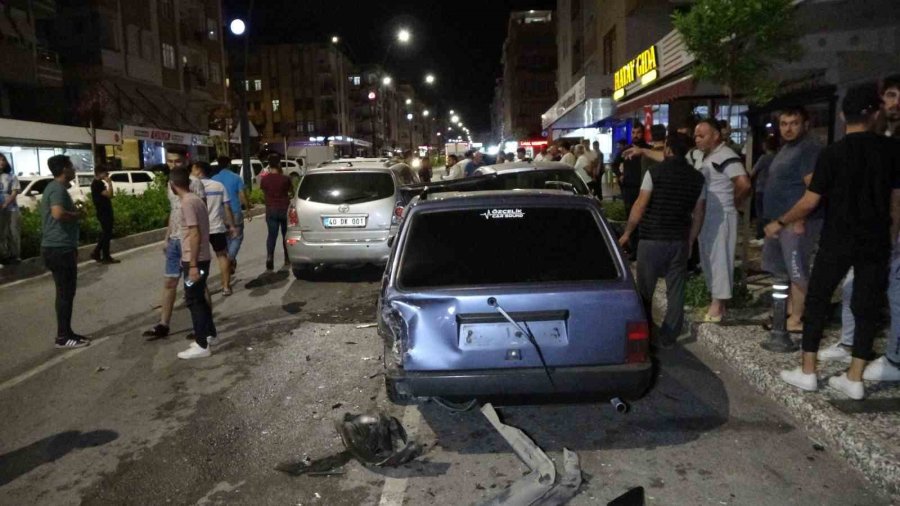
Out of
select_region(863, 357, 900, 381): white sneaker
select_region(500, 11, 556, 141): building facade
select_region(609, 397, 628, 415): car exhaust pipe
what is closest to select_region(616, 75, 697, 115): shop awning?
select_region(863, 357, 900, 381): white sneaker

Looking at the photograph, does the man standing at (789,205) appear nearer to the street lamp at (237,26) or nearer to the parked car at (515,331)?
the parked car at (515,331)

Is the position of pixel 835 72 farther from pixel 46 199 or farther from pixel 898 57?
pixel 46 199

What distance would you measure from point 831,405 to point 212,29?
51499mm

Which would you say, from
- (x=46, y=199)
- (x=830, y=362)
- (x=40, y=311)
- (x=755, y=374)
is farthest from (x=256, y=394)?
(x=40, y=311)

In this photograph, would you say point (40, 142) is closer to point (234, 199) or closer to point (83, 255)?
point (83, 255)

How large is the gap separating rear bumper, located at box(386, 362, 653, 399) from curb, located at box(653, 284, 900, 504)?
3.93ft

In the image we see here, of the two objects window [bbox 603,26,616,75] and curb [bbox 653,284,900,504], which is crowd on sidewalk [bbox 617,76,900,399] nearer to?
curb [bbox 653,284,900,504]

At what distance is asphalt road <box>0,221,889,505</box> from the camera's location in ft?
12.7

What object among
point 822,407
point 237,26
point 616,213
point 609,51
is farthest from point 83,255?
point 609,51

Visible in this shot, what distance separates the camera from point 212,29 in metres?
49.5

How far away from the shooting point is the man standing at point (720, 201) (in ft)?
20.6

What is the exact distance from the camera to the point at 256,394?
5.56 m

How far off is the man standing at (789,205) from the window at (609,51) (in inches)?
854

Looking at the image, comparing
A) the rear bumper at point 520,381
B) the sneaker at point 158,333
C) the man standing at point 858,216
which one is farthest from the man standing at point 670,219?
the sneaker at point 158,333
